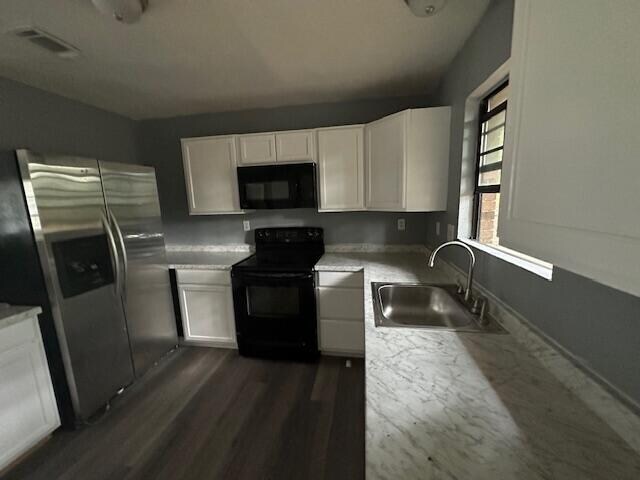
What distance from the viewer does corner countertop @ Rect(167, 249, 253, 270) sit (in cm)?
235

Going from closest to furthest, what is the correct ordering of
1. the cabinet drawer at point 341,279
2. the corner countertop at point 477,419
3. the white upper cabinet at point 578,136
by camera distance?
the white upper cabinet at point 578,136 < the corner countertop at point 477,419 < the cabinet drawer at point 341,279

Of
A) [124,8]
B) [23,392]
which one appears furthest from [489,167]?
[23,392]

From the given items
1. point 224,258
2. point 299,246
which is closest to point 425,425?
point 299,246

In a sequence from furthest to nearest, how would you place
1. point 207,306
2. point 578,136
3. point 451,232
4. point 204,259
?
1. point 204,259
2. point 207,306
3. point 451,232
4. point 578,136

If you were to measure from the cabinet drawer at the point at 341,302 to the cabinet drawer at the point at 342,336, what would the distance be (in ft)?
0.22

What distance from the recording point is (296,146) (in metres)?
2.32

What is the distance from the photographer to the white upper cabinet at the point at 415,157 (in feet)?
6.06

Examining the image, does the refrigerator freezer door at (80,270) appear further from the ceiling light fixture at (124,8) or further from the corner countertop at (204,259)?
the ceiling light fixture at (124,8)

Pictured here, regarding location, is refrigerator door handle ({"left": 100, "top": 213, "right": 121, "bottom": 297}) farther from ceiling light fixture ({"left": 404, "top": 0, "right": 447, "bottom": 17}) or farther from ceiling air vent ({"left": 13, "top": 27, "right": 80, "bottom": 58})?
ceiling light fixture ({"left": 404, "top": 0, "right": 447, "bottom": 17})

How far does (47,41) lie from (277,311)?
7.27ft

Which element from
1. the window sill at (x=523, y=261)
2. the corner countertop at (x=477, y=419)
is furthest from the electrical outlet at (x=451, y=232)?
the corner countertop at (x=477, y=419)

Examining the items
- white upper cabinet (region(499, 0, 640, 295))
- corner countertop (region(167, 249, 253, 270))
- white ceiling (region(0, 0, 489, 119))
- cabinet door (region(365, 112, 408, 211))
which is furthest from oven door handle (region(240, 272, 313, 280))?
white upper cabinet (region(499, 0, 640, 295))

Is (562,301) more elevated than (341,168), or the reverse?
(341,168)

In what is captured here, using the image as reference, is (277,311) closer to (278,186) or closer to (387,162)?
(278,186)
